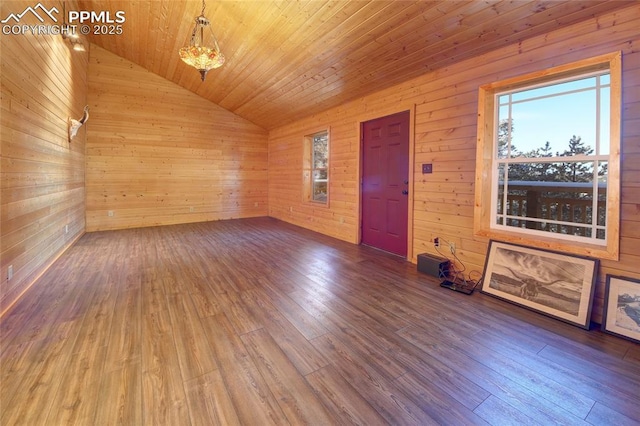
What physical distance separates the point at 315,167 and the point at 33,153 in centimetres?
441

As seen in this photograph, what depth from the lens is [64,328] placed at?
6.77 ft

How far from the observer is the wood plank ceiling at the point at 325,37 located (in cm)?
240

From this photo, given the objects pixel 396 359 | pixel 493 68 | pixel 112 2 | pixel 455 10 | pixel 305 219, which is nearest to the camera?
pixel 396 359

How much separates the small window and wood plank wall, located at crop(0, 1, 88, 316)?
405 centimetres

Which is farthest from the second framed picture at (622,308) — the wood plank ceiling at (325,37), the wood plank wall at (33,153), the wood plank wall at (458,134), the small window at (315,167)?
the wood plank wall at (33,153)

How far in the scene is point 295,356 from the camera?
176 centimetres

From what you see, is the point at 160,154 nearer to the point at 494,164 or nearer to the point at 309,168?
the point at 309,168

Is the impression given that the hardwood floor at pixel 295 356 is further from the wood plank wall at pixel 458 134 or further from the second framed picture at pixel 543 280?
the wood plank wall at pixel 458 134

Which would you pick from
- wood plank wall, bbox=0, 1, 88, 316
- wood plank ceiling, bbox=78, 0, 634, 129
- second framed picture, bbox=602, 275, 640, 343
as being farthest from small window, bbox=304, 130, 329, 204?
second framed picture, bbox=602, 275, 640, 343

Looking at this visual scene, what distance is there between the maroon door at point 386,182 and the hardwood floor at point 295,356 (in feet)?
3.67

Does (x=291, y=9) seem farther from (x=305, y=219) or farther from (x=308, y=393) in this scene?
(x=305, y=219)

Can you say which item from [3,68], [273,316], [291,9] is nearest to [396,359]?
[273,316]

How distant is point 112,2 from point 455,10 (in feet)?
15.0

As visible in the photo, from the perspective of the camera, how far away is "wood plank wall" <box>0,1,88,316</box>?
2.33m
